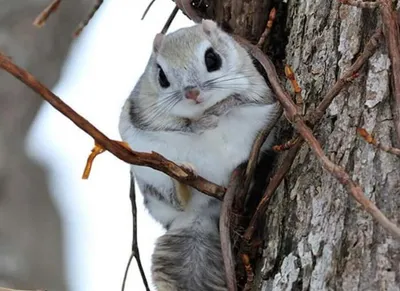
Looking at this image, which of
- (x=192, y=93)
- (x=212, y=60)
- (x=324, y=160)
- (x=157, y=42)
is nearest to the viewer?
(x=324, y=160)

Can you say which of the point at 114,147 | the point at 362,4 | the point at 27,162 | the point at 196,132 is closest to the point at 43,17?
the point at 114,147

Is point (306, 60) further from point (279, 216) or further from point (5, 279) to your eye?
point (5, 279)

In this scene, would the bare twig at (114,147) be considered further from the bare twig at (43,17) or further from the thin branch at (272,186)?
the bare twig at (43,17)

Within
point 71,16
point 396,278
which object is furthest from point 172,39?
point 71,16

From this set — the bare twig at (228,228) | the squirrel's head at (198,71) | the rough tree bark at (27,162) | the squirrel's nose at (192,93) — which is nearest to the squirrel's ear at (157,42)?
the squirrel's head at (198,71)

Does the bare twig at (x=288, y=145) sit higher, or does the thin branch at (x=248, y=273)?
the bare twig at (x=288, y=145)

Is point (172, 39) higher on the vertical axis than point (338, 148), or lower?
higher

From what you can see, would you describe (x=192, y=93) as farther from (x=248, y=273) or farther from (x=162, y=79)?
(x=248, y=273)
